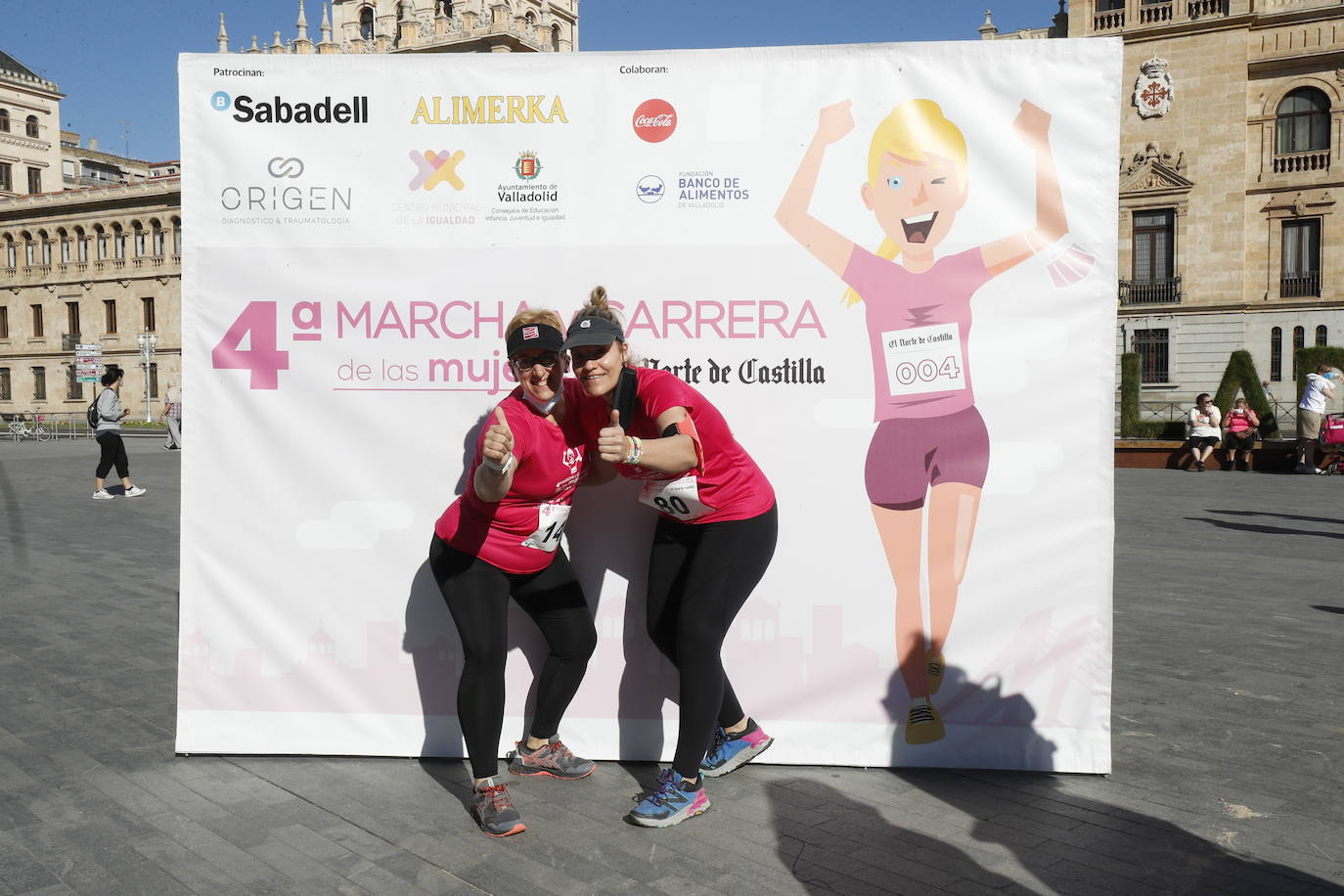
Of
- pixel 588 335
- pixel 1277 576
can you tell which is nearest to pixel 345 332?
pixel 588 335

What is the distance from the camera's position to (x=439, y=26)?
6234 centimetres

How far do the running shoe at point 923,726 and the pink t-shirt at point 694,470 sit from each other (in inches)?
46.0

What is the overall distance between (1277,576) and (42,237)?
76963 mm

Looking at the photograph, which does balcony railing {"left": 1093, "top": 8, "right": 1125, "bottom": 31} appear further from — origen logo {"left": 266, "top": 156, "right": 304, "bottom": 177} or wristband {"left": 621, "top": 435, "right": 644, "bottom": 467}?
wristband {"left": 621, "top": 435, "right": 644, "bottom": 467}

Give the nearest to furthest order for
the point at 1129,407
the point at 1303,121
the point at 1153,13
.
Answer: the point at 1129,407
the point at 1303,121
the point at 1153,13

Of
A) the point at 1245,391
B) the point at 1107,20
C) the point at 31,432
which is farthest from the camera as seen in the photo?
the point at 31,432

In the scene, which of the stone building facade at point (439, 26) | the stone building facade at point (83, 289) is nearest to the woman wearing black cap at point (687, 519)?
the stone building facade at point (439, 26)

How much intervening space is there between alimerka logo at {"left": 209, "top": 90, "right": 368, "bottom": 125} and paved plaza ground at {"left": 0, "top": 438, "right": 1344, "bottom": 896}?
61.5 inches

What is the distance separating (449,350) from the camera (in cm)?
456

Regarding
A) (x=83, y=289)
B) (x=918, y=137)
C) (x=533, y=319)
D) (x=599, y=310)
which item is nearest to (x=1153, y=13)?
(x=918, y=137)

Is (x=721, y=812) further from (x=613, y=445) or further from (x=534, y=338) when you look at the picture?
(x=534, y=338)

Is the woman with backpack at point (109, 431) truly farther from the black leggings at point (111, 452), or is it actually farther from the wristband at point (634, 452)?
the wristband at point (634, 452)

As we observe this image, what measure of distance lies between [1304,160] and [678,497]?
40.1m

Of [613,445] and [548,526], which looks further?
[548,526]
